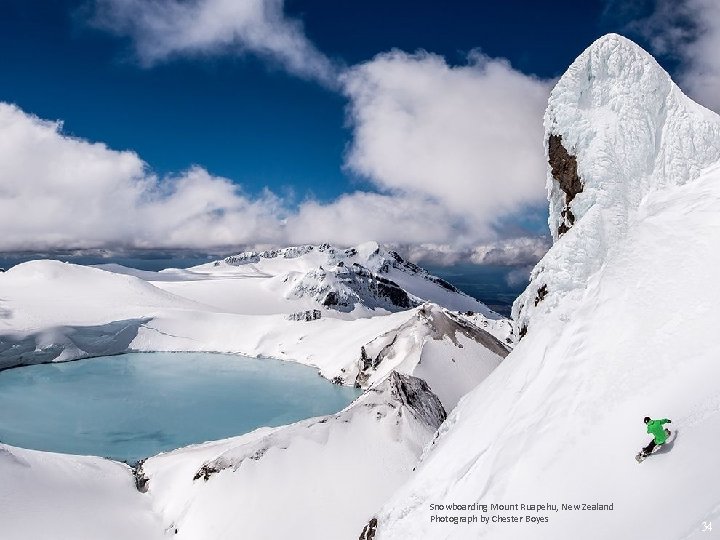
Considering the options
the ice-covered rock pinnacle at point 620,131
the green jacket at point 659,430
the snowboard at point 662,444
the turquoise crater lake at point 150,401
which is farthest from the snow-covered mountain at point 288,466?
the ice-covered rock pinnacle at point 620,131

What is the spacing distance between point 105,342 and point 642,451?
87.9 meters

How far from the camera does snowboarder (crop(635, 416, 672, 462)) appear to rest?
26.7 ft

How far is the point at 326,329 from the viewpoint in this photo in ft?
261

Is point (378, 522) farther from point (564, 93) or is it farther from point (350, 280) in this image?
point (350, 280)

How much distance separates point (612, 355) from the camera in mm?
10805

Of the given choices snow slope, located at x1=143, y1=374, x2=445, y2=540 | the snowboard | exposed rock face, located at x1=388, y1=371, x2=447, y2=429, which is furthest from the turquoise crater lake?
the snowboard

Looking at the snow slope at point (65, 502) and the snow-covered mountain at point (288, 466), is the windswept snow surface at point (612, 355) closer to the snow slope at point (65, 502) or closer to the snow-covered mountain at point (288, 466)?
the snow-covered mountain at point (288, 466)

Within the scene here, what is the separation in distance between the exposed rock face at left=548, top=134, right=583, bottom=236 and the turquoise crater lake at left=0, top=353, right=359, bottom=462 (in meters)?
38.0

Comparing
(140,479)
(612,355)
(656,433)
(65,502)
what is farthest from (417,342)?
(656,433)

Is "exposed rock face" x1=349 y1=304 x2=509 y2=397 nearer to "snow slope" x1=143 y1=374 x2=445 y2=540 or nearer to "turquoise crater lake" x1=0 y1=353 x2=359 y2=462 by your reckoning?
"turquoise crater lake" x1=0 y1=353 x2=359 y2=462

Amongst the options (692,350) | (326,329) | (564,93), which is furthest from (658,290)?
(326,329)

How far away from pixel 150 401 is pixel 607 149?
55476 mm

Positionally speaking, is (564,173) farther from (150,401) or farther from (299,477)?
(150,401)

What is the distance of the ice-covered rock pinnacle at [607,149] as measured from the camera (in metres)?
13.4
